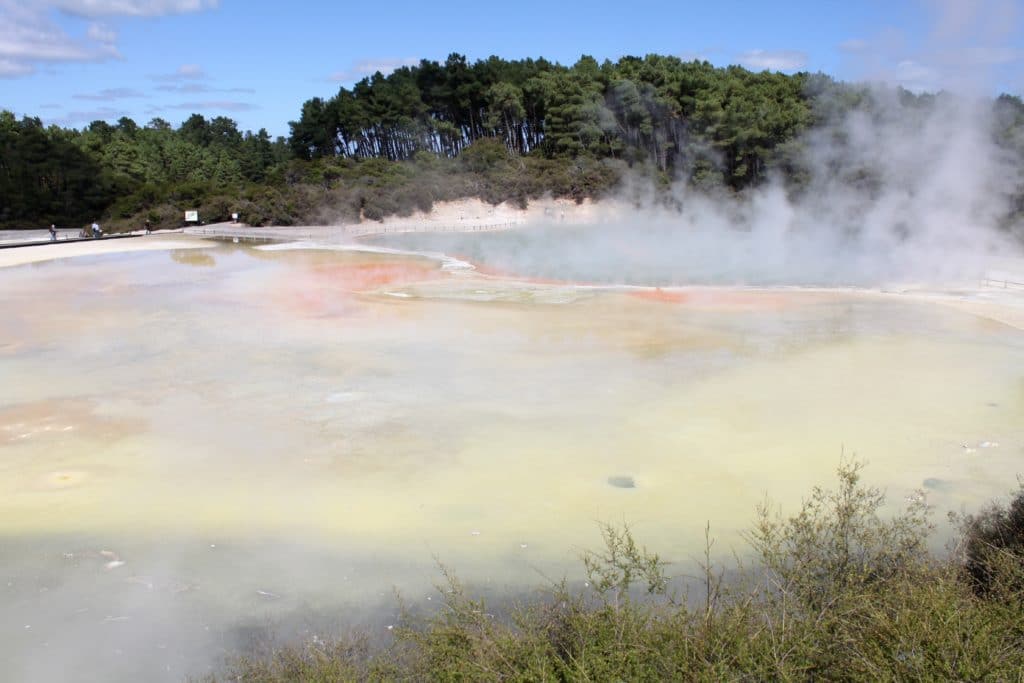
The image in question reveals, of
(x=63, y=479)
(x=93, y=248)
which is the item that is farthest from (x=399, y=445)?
(x=93, y=248)

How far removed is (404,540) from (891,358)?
8.37 meters

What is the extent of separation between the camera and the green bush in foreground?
12.2ft

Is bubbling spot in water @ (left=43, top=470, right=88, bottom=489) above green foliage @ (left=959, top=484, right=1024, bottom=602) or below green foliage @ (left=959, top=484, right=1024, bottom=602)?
below

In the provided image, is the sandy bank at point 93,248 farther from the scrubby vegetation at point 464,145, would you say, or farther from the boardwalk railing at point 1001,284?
the boardwalk railing at point 1001,284

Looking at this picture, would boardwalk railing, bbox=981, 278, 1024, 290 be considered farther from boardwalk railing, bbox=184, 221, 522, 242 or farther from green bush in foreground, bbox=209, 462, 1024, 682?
boardwalk railing, bbox=184, 221, 522, 242

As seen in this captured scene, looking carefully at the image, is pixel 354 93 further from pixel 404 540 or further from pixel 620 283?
pixel 404 540

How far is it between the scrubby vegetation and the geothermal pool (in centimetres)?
1610

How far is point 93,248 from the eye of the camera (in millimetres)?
29078

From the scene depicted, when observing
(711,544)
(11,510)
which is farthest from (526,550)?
(11,510)

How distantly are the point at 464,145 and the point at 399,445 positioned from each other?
5003cm

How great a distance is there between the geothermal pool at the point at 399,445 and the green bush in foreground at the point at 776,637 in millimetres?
1192

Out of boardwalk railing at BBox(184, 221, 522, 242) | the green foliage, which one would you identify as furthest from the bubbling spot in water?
boardwalk railing at BBox(184, 221, 522, 242)

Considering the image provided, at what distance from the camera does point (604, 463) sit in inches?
315

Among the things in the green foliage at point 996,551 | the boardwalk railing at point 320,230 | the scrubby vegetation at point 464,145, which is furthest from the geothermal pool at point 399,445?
the boardwalk railing at point 320,230
